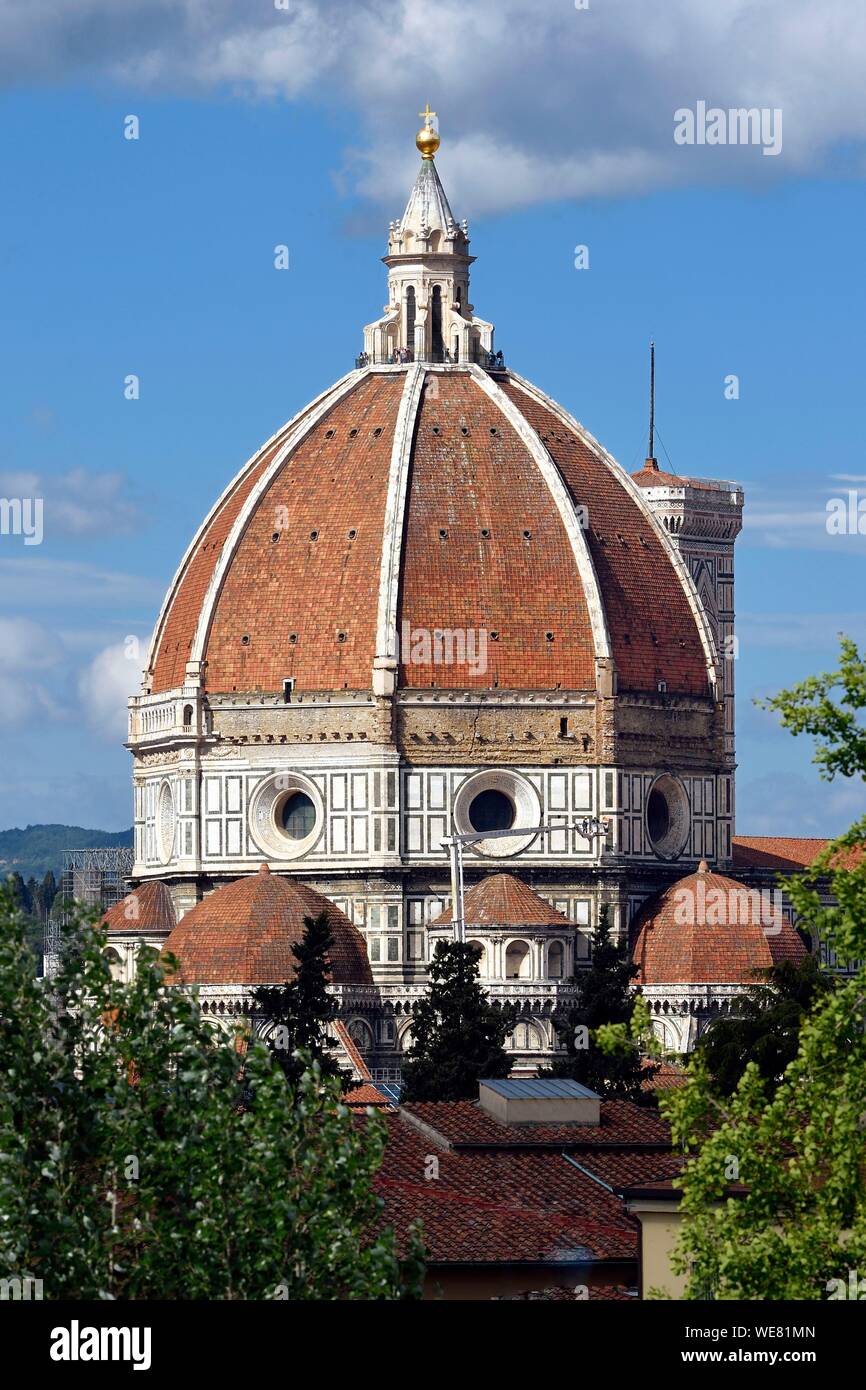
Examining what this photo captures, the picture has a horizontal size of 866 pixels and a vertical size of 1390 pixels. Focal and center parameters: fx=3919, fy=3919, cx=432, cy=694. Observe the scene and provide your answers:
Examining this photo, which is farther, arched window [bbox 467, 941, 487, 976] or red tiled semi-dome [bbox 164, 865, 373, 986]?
arched window [bbox 467, 941, 487, 976]

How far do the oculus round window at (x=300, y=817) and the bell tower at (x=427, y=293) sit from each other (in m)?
10.7

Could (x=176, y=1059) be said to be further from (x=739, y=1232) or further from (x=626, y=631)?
(x=626, y=631)

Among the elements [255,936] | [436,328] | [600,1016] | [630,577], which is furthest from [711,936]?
[436,328]

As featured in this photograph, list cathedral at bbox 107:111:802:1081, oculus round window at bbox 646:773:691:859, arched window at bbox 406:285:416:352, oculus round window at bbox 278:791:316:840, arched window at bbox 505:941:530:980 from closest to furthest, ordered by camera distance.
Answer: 1. arched window at bbox 505:941:530:980
2. cathedral at bbox 107:111:802:1081
3. oculus round window at bbox 278:791:316:840
4. oculus round window at bbox 646:773:691:859
5. arched window at bbox 406:285:416:352

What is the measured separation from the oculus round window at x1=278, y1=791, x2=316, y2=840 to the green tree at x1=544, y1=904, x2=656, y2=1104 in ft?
22.3

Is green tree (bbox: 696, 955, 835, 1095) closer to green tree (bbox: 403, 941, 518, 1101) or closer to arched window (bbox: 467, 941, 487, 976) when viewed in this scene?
green tree (bbox: 403, 941, 518, 1101)

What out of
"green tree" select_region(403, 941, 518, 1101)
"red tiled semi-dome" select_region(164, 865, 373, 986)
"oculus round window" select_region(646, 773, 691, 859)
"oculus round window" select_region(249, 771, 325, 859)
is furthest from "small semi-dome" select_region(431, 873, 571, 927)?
"oculus round window" select_region(646, 773, 691, 859)

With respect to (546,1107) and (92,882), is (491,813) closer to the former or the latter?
(92,882)

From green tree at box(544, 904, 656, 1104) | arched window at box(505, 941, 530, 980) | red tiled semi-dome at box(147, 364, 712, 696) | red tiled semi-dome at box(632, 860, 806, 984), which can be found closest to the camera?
green tree at box(544, 904, 656, 1104)

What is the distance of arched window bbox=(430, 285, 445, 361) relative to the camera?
89.9 metres

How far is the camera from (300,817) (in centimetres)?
8588

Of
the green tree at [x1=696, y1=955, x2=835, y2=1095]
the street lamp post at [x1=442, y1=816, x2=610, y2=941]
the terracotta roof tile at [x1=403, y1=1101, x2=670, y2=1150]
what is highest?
the street lamp post at [x1=442, y1=816, x2=610, y2=941]

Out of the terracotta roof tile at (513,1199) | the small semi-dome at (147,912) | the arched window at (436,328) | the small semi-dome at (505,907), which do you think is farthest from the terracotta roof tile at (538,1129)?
the arched window at (436,328)

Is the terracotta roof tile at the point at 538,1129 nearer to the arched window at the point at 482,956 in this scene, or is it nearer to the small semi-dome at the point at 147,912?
the arched window at the point at 482,956
